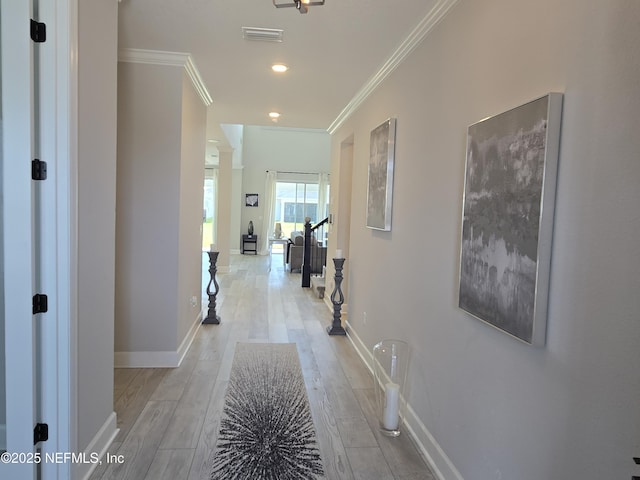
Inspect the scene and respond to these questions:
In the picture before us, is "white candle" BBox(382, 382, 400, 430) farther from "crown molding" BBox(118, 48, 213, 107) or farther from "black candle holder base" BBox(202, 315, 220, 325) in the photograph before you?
"crown molding" BBox(118, 48, 213, 107)

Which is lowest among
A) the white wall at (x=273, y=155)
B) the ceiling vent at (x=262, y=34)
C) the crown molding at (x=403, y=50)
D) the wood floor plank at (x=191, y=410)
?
the wood floor plank at (x=191, y=410)

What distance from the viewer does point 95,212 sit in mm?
2105

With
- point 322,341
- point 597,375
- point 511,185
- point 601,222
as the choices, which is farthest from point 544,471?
point 322,341

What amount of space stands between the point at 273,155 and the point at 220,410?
35.3 feet

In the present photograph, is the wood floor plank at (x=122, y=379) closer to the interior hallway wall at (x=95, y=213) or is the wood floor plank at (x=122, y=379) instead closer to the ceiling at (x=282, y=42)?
the interior hallway wall at (x=95, y=213)

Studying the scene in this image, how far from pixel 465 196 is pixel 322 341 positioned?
9.31 feet

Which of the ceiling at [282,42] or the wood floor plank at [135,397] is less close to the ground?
the ceiling at [282,42]

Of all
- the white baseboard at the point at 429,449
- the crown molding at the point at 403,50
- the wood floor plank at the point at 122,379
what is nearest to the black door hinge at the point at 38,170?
the wood floor plank at the point at 122,379

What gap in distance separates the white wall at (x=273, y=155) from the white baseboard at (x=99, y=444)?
10308 mm

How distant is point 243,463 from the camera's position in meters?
2.17

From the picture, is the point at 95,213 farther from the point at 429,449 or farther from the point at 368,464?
the point at 429,449

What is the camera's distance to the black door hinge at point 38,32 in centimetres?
172

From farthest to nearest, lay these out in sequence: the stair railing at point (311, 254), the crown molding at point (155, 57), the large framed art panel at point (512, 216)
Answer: the stair railing at point (311, 254) < the crown molding at point (155, 57) < the large framed art panel at point (512, 216)

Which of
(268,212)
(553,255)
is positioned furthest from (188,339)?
(268,212)
